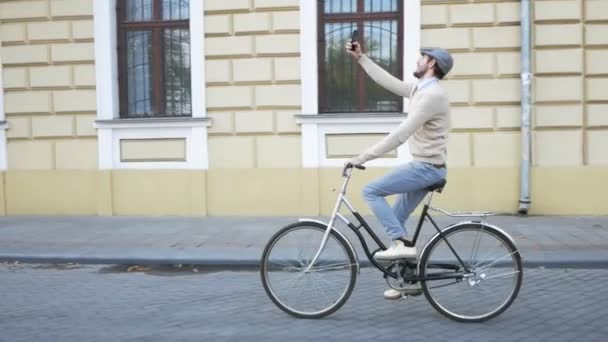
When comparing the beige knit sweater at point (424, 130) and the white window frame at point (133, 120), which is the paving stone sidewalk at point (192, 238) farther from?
the beige knit sweater at point (424, 130)

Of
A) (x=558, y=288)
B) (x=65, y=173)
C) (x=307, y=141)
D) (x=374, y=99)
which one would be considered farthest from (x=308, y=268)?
(x=65, y=173)

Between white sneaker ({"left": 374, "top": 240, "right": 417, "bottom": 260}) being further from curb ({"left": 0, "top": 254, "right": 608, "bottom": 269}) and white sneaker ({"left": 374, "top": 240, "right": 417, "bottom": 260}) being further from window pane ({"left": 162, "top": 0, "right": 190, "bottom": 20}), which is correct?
window pane ({"left": 162, "top": 0, "right": 190, "bottom": 20})

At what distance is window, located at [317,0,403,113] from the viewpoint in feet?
31.7

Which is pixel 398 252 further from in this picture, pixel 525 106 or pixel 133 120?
pixel 133 120

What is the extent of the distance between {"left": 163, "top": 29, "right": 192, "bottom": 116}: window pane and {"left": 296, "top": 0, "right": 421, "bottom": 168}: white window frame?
6.29 feet

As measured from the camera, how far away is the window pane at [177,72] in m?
10.0

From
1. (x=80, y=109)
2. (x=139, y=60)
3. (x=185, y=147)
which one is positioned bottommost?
(x=185, y=147)

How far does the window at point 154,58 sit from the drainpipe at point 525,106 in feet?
16.5

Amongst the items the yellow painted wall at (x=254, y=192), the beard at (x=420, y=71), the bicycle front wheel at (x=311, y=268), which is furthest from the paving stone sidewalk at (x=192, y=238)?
the beard at (x=420, y=71)

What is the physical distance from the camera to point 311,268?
4.55 meters

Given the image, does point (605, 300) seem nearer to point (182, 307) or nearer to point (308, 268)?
point (308, 268)

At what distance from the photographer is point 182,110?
10031 mm

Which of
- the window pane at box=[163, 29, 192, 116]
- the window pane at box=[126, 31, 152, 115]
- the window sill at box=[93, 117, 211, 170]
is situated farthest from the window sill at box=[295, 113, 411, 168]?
the window pane at box=[126, 31, 152, 115]

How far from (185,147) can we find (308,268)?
557 cm
